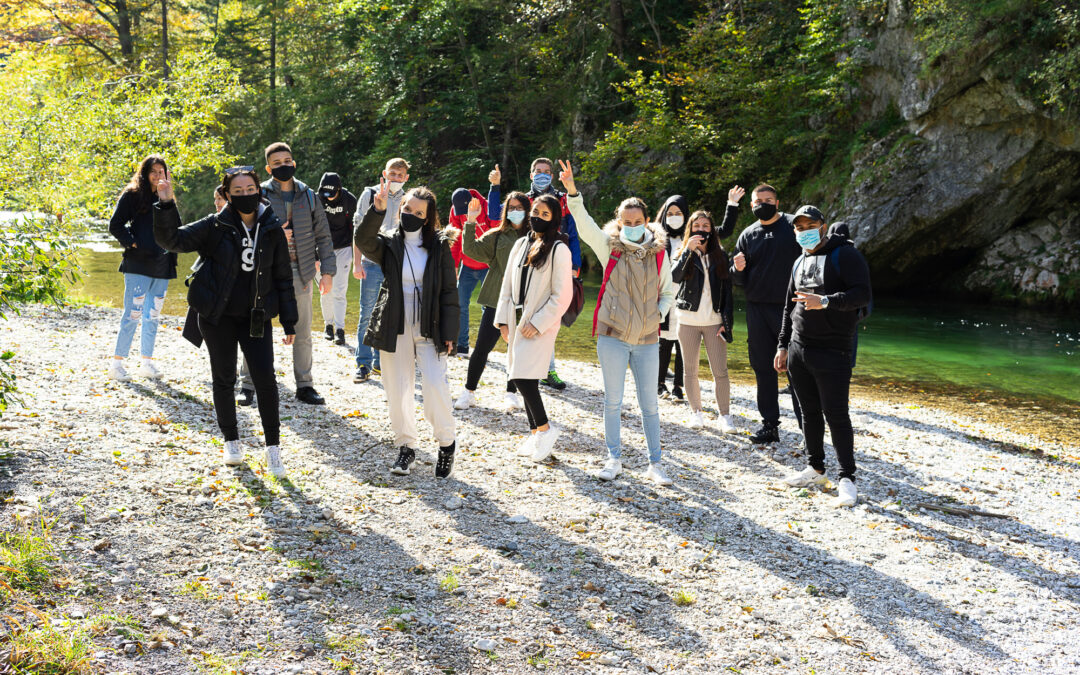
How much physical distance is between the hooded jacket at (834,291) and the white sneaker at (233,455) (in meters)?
4.41

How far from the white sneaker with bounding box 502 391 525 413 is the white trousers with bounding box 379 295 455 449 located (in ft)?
7.16

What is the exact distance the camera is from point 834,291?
5.91 meters

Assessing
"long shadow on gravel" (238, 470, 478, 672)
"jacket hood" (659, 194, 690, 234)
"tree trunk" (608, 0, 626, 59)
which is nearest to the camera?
"long shadow on gravel" (238, 470, 478, 672)

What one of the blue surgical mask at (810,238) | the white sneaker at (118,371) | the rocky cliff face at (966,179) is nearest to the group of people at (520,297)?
the blue surgical mask at (810,238)

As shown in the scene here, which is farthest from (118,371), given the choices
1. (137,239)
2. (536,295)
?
(536,295)

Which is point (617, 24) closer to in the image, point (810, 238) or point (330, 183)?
point (330, 183)

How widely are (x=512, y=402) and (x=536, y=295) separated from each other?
2.28 meters

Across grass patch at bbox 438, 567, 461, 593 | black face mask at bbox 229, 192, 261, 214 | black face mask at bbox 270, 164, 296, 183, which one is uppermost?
black face mask at bbox 270, 164, 296, 183

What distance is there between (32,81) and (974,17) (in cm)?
1903

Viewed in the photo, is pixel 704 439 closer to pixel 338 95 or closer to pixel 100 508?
pixel 100 508

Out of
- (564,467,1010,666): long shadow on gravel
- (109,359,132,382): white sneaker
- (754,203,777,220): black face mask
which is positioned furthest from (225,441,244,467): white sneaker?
(754,203,777,220): black face mask

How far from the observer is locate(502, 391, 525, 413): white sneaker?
8328mm

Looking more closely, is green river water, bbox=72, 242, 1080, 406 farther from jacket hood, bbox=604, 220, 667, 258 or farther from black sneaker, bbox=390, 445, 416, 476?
jacket hood, bbox=604, 220, 667, 258

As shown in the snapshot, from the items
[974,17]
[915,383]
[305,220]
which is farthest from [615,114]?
[305,220]
